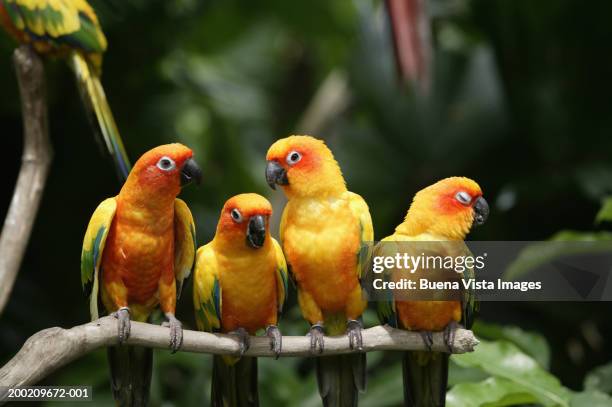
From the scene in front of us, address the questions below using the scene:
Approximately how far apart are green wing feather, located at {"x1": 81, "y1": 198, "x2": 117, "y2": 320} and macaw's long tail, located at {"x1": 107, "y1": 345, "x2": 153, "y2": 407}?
4.6 inches

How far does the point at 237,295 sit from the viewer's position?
1.91m

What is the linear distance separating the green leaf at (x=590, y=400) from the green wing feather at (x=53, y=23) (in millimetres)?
1881

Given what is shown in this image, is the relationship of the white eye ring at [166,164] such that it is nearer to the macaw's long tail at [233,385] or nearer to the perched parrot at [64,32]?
the macaw's long tail at [233,385]

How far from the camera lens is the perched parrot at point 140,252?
178 centimetres

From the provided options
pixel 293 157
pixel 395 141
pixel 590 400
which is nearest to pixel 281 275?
pixel 293 157

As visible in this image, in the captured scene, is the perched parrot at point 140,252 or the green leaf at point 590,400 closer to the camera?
the perched parrot at point 140,252

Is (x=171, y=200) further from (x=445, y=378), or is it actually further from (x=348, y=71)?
(x=348, y=71)

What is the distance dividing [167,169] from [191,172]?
5 cm

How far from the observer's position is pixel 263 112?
5781mm

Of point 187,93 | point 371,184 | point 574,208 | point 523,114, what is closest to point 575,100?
point 523,114

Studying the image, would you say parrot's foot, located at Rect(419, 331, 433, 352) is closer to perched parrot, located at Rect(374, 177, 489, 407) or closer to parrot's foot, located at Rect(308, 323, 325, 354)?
perched parrot, located at Rect(374, 177, 489, 407)

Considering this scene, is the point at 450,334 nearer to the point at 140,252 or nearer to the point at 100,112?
the point at 140,252

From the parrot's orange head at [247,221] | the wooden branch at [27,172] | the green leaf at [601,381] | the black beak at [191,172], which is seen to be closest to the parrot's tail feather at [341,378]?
the parrot's orange head at [247,221]

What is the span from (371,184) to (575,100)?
3.86 feet
